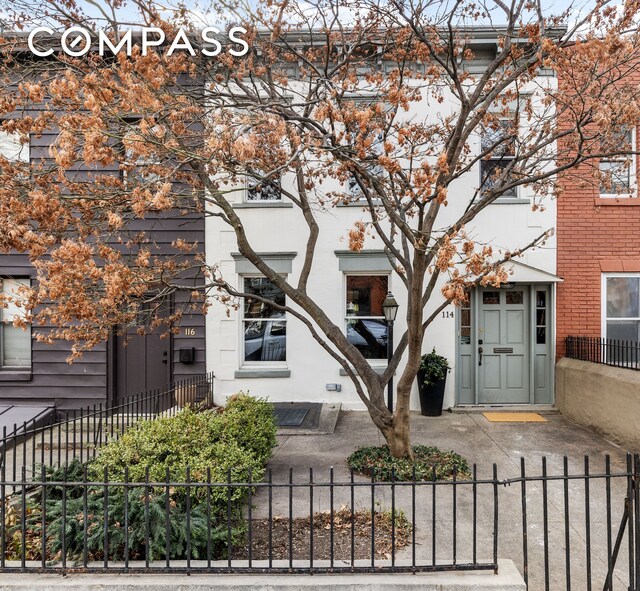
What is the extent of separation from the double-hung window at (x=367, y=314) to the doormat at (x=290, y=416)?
1.89 meters

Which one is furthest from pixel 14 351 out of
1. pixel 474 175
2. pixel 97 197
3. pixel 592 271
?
pixel 592 271

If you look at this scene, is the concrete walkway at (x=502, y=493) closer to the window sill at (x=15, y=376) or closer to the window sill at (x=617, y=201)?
the window sill at (x=617, y=201)

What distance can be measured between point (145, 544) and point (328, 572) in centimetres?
149

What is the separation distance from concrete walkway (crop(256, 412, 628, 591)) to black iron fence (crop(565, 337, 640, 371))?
1299mm

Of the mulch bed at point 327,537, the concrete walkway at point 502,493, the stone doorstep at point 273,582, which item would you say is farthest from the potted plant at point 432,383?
the stone doorstep at point 273,582

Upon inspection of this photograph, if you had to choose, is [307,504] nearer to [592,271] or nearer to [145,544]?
[145,544]

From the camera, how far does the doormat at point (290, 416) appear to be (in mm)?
8184

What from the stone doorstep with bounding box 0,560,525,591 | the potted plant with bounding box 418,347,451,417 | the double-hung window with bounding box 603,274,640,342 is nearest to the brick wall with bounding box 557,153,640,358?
the double-hung window with bounding box 603,274,640,342

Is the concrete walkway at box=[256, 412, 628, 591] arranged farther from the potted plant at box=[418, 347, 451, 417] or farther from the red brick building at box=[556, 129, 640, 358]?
the red brick building at box=[556, 129, 640, 358]

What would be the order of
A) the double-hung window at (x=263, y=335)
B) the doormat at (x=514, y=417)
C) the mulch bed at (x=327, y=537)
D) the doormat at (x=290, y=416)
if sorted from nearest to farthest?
the mulch bed at (x=327, y=537), the doormat at (x=290, y=416), the doormat at (x=514, y=417), the double-hung window at (x=263, y=335)

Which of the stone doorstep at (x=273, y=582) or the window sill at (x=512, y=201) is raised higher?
the window sill at (x=512, y=201)

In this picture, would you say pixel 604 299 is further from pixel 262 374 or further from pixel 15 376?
pixel 15 376

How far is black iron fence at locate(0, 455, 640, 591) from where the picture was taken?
3.44 m

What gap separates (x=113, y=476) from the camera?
4.35 meters
